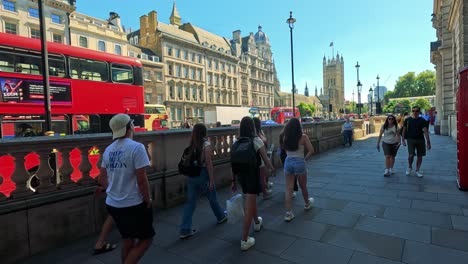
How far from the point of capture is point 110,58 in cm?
1055

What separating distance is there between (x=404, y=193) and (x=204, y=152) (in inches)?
172

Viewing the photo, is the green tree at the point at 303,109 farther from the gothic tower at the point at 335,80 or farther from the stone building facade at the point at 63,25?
the stone building facade at the point at 63,25

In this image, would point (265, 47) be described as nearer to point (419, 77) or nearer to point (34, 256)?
point (419, 77)

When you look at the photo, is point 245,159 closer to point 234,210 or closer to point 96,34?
point 234,210

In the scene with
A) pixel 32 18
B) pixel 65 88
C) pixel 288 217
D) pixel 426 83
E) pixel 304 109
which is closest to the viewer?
pixel 288 217

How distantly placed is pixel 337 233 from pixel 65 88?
920 centimetres

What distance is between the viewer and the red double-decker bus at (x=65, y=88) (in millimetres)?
7867

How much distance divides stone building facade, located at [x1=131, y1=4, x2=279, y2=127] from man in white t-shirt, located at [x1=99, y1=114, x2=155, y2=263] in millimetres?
35339

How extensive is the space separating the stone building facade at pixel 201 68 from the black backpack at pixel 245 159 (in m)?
34.5

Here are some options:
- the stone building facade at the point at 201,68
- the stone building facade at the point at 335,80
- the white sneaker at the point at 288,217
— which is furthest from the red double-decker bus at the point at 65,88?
the stone building facade at the point at 335,80

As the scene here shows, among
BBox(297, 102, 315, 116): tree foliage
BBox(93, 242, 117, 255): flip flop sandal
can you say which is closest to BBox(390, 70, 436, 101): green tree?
BBox(297, 102, 315, 116): tree foliage

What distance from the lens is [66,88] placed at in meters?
9.23

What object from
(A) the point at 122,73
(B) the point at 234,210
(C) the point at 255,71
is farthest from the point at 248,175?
(C) the point at 255,71

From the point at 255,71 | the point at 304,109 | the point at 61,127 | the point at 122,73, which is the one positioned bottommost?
the point at 61,127
